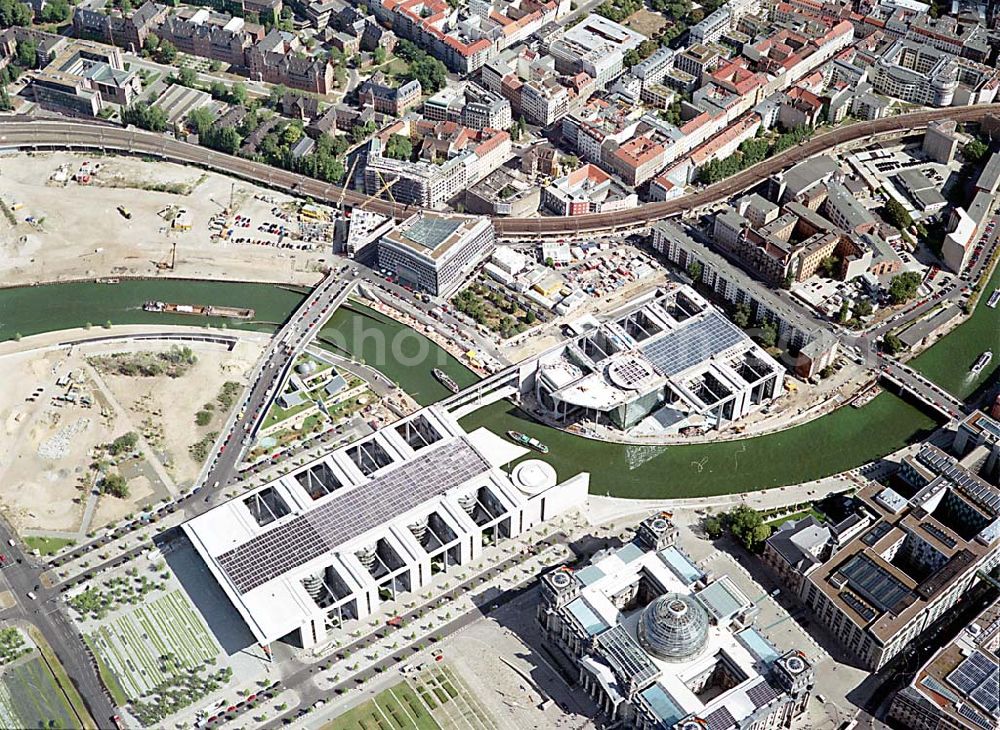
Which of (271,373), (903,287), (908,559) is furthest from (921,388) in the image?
(271,373)

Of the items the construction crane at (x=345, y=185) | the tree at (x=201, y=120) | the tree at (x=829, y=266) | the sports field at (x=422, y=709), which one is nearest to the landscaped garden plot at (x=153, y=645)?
the sports field at (x=422, y=709)

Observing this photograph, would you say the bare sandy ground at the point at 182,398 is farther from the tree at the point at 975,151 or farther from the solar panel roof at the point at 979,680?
the tree at the point at 975,151

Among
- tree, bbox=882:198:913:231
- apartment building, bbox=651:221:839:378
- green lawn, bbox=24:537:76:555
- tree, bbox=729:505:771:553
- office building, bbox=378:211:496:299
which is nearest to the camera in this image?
tree, bbox=729:505:771:553

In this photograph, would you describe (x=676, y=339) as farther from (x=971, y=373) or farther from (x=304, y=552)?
(x=304, y=552)

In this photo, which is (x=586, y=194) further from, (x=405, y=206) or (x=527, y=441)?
(x=527, y=441)

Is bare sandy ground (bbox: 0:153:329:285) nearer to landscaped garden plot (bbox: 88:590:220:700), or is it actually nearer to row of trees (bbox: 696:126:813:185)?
landscaped garden plot (bbox: 88:590:220:700)

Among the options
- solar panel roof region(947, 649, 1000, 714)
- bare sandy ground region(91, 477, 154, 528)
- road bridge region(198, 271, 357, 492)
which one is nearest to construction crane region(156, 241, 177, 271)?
road bridge region(198, 271, 357, 492)

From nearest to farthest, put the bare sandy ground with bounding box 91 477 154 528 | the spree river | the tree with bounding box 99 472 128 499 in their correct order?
the bare sandy ground with bounding box 91 477 154 528 < the tree with bounding box 99 472 128 499 < the spree river

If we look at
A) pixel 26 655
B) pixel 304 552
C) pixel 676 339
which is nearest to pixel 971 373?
pixel 676 339
